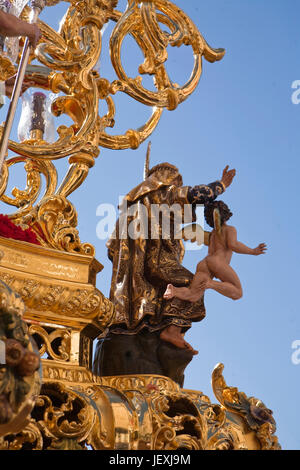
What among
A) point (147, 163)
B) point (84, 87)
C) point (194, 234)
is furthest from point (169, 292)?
point (84, 87)

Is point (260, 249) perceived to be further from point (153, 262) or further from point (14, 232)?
point (14, 232)

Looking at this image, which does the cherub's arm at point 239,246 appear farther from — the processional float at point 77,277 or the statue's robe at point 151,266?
the processional float at point 77,277

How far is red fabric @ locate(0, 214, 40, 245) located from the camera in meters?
3.30

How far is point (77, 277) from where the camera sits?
3.35 metres

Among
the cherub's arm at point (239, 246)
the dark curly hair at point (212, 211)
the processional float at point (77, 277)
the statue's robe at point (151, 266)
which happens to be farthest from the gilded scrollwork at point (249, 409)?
the dark curly hair at point (212, 211)

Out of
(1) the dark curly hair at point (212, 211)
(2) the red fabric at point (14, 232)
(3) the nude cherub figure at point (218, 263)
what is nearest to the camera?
(2) the red fabric at point (14, 232)

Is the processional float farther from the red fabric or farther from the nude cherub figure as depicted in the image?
the nude cherub figure

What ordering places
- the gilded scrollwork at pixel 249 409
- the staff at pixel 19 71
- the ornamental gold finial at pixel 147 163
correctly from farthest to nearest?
the ornamental gold finial at pixel 147 163 → the gilded scrollwork at pixel 249 409 → the staff at pixel 19 71

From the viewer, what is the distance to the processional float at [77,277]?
2898 millimetres

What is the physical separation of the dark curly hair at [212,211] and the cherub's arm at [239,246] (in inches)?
2.7

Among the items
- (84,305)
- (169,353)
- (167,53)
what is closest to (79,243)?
(84,305)

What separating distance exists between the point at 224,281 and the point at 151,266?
0.33m
